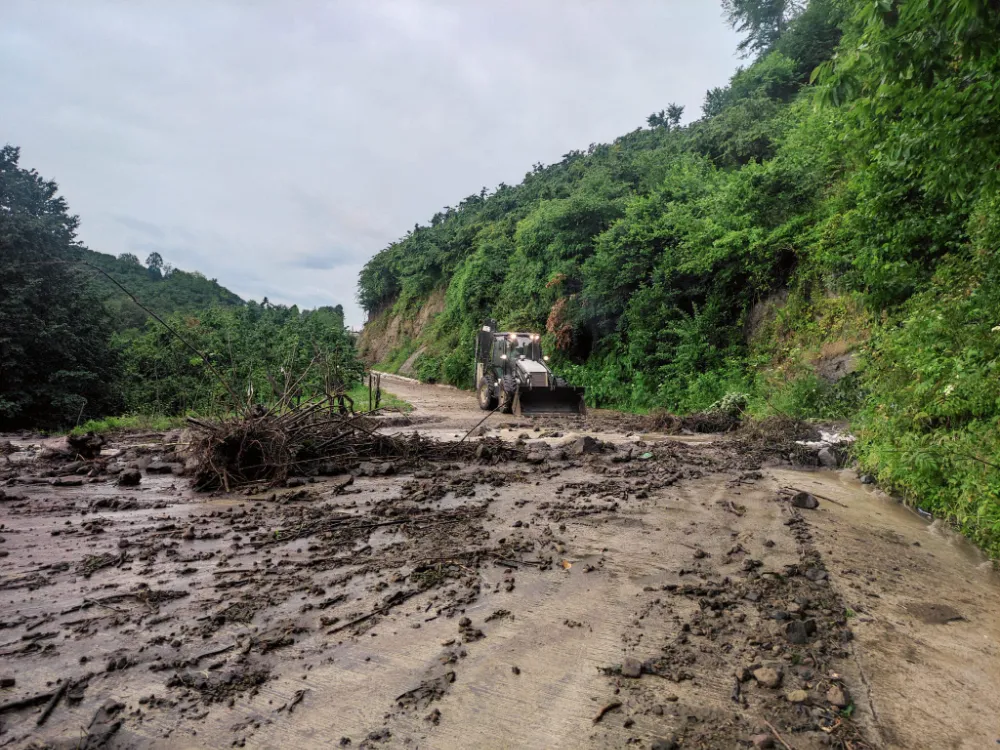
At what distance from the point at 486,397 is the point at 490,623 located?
14148 millimetres

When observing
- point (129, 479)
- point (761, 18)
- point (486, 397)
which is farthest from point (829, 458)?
point (761, 18)

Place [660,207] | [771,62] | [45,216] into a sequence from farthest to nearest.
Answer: [771,62] < [45,216] < [660,207]

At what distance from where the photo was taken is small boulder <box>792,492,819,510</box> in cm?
582

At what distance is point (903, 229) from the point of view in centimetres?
820

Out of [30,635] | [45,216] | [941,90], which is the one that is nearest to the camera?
[30,635]

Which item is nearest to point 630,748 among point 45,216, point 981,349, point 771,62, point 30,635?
point 30,635

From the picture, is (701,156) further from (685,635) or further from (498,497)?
(685,635)

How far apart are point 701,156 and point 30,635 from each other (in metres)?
24.6

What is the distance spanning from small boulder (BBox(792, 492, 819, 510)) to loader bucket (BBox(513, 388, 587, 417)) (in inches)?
353

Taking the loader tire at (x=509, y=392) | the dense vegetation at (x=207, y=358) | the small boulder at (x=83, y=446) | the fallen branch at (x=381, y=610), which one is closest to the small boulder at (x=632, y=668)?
the fallen branch at (x=381, y=610)

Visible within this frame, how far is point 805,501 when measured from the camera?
5.85m

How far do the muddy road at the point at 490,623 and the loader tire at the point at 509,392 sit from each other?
29.8 feet

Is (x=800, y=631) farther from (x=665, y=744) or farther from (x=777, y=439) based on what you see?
(x=777, y=439)

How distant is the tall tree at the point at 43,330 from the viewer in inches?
621
